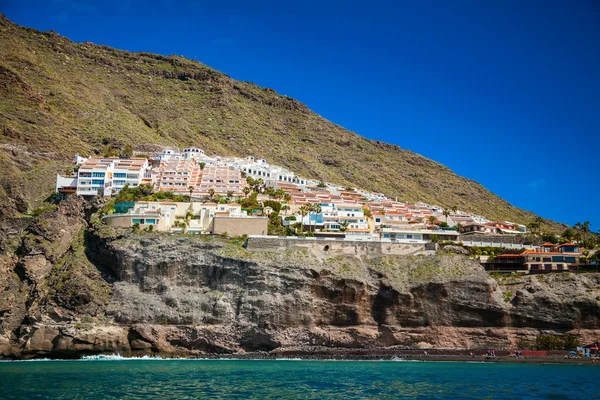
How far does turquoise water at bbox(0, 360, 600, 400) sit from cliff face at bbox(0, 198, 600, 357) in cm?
535

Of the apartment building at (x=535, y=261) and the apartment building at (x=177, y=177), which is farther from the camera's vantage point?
the apartment building at (x=177, y=177)

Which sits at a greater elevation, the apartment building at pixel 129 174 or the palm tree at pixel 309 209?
the apartment building at pixel 129 174

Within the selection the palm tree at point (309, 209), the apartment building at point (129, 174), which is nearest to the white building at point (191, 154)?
the apartment building at point (129, 174)

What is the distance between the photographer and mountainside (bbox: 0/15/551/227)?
3583 inches

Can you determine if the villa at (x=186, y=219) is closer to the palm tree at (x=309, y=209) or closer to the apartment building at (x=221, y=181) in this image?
the palm tree at (x=309, y=209)

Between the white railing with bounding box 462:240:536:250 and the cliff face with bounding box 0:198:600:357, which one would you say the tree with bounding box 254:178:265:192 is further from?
the white railing with bounding box 462:240:536:250

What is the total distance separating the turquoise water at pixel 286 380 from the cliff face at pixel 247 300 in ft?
17.6

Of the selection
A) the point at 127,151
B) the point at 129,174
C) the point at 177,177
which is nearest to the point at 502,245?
the point at 177,177

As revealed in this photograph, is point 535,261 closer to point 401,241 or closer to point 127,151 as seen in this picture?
point 401,241

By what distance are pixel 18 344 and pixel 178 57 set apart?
479ft

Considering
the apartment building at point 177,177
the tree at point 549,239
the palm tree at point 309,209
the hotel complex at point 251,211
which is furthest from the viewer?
the apartment building at point 177,177

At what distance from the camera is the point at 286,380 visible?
1561 inches

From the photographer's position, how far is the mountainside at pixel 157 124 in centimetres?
9100

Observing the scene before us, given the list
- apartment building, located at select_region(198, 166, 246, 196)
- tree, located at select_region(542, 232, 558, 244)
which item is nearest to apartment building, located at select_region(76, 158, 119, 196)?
apartment building, located at select_region(198, 166, 246, 196)
